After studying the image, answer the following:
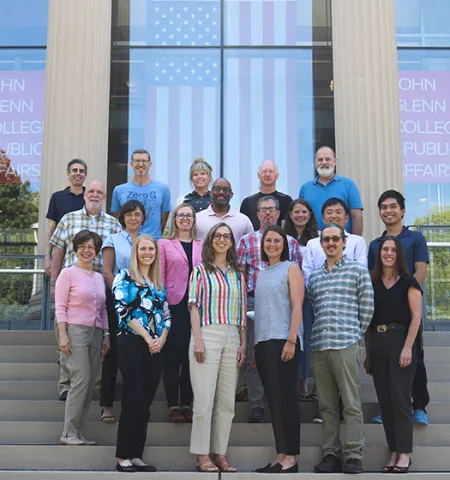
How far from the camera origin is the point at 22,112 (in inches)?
498

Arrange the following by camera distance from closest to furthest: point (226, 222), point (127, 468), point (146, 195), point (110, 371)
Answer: point (127, 468) → point (110, 371) → point (226, 222) → point (146, 195)

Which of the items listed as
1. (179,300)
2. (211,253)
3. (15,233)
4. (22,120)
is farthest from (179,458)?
(22,120)

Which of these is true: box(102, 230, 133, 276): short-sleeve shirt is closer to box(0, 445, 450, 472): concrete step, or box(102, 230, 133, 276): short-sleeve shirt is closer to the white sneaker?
the white sneaker

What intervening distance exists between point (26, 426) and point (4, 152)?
6.97 metres

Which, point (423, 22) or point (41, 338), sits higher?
point (423, 22)

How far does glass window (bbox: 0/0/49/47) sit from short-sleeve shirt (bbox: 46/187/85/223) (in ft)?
19.2

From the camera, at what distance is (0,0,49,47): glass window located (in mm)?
12992

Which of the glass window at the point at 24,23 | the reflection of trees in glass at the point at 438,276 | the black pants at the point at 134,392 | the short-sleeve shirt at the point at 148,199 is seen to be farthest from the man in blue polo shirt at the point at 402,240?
the glass window at the point at 24,23

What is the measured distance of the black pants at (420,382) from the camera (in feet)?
20.5

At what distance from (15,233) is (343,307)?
7.43 metres

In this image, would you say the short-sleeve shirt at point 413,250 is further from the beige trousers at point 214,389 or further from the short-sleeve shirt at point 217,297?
the beige trousers at point 214,389

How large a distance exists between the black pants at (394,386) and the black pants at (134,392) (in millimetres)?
1809

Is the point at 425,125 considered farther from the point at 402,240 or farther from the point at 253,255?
the point at 253,255

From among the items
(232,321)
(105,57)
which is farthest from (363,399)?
(105,57)
